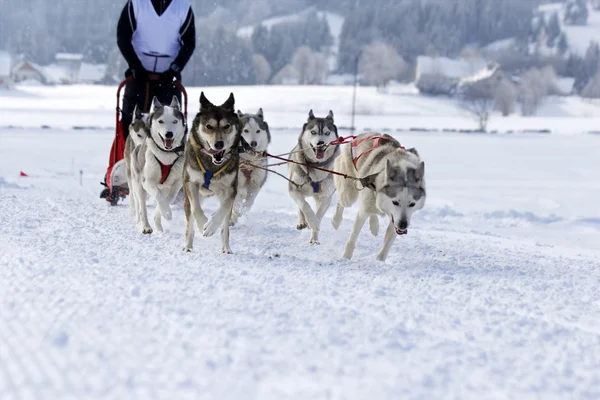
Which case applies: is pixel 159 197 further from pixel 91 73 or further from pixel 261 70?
pixel 91 73

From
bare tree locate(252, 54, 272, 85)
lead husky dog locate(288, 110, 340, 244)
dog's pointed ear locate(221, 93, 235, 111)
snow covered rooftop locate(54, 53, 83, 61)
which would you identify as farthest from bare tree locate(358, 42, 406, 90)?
dog's pointed ear locate(221, 93, 235, 111)

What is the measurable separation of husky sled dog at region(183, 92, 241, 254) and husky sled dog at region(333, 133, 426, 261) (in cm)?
73

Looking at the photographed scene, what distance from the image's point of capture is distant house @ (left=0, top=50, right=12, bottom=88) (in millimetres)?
58931

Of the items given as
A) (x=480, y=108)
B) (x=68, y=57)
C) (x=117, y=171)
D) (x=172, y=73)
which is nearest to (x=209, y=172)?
(x=172, y=73)

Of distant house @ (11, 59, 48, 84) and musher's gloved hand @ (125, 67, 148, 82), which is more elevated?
distant house @ (11, 59, 48, 84)

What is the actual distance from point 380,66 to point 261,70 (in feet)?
40.2

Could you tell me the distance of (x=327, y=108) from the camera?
4397 centimetres

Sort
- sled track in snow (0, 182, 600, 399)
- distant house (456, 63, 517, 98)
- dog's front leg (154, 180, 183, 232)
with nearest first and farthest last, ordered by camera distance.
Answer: sled track in snow (0, 182, 600, 399), dog's front leg (154, 180, 183, 232), distant house (456, 63, 517, 98)

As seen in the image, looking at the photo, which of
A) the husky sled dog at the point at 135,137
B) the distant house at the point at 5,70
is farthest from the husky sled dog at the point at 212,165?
the distant house at the point at 5,70

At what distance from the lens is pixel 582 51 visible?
93938 millimetres

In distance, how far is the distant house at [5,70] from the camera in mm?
58931

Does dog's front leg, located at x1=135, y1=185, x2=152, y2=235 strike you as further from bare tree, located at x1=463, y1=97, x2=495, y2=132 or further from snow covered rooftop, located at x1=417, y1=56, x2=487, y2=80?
snow covered rooftop, located at x1=417, y1=56, x2=487, y2=80

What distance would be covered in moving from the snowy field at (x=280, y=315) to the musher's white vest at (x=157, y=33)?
127 cm

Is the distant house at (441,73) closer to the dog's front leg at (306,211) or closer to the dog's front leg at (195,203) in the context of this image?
the dog's front leg at (306,211)
